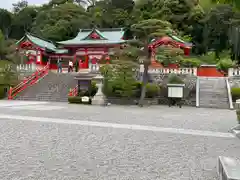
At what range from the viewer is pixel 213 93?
19.9 metres

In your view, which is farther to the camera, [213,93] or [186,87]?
[186,87]

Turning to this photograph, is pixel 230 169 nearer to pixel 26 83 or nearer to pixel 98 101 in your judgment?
pixel 98 101

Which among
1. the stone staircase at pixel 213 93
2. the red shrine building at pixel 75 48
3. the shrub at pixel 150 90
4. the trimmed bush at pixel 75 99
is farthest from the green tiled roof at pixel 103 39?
the trimmed bush at pixel 75 99

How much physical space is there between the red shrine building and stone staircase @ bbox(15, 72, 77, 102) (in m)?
6.31

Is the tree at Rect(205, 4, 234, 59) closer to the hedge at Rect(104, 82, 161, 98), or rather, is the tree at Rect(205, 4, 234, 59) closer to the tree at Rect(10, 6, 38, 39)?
the hedge at Rect(104, 82, 161, 98)

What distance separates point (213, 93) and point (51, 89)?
13.9 meters

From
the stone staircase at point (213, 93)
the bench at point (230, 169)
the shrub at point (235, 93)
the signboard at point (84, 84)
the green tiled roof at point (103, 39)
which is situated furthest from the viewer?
the green tiled roof at point (103, 39)

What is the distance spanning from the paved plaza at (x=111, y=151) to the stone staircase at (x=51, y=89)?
11860mm

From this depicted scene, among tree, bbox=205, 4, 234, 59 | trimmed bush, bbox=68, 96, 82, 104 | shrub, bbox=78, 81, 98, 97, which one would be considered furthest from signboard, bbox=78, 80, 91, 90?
tree, bbox=205, 4, 234, 59

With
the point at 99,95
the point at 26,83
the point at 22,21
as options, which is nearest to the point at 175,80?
the point at 99,95

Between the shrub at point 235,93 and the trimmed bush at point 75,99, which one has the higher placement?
the shrub at point 235,93

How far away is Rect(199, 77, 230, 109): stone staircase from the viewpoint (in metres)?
18.4

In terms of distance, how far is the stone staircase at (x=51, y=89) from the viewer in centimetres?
2169

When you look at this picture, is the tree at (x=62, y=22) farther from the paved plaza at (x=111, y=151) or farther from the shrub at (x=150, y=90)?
the paved plaza at (x=111, y=151)
